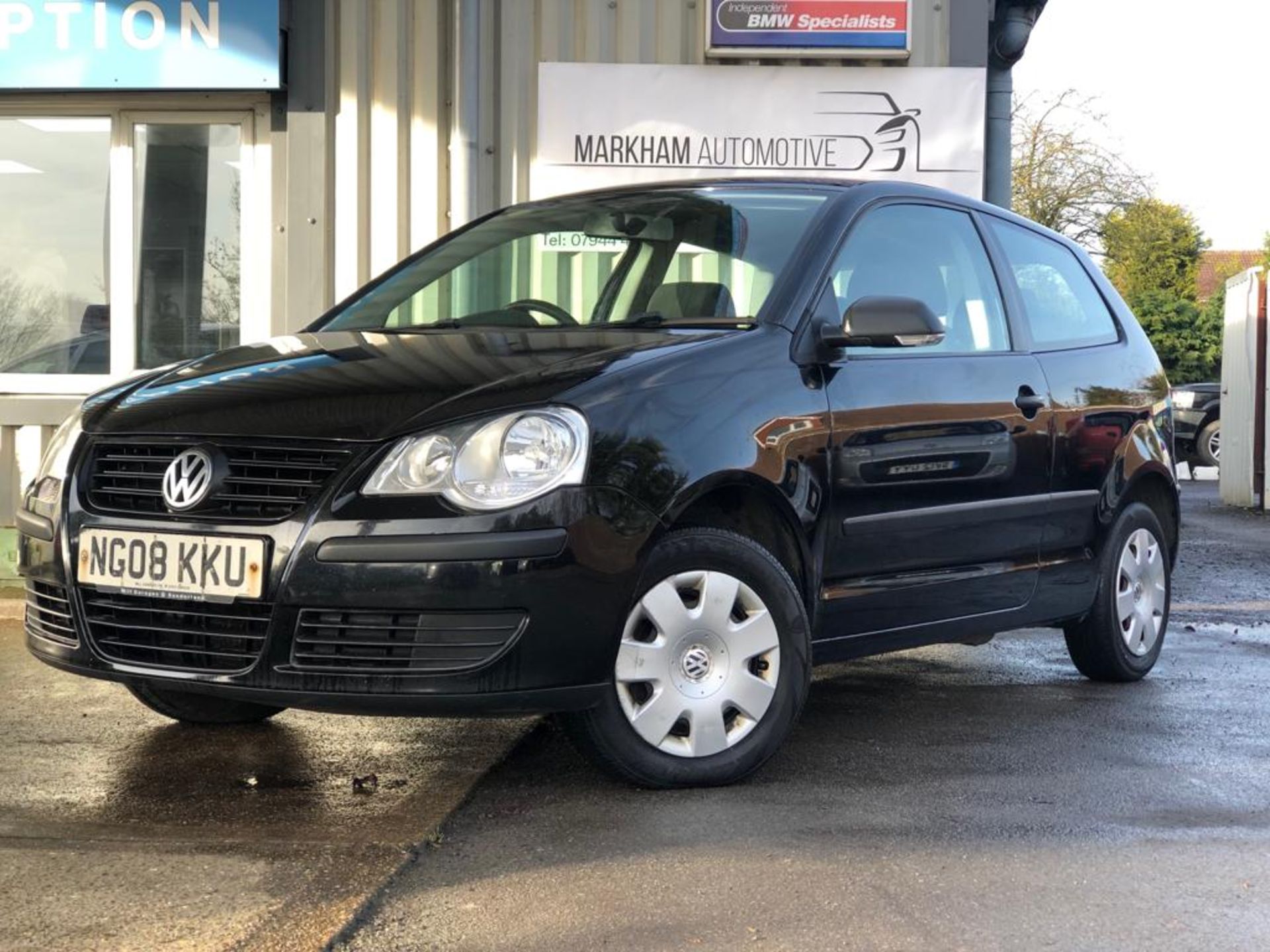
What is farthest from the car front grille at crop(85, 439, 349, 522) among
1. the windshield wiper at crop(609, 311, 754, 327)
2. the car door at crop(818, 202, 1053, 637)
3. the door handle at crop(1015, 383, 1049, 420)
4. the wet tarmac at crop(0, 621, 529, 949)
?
the door handle at crop(1015, 383, 1049, 420)

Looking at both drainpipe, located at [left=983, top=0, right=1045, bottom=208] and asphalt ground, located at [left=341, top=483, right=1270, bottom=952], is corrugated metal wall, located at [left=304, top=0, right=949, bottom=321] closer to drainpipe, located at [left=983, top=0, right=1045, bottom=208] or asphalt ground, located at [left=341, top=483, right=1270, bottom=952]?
drainpipe, located at [left=983, top=0, right=1045, bottom=208]

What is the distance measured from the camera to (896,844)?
377 cm

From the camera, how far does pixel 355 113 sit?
→ 867cm

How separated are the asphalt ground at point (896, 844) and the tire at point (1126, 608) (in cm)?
28

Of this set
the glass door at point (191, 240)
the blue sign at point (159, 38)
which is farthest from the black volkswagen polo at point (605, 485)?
the glass door at point (191, 240)

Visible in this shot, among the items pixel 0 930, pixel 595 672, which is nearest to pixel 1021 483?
pixel 595 672

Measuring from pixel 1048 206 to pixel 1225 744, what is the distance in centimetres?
3526

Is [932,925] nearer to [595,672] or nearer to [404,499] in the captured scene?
[595,672]

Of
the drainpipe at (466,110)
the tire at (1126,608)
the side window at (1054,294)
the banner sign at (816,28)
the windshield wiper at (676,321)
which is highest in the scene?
the banner sign at (816,28)

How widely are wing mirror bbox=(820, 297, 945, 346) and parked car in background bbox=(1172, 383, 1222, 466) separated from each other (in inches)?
653

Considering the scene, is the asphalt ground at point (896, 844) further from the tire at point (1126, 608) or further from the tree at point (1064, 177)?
the tree at point (1064, 177)

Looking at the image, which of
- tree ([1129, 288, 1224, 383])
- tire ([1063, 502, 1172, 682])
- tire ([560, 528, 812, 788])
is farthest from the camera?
tree ([1129, 288, 1224, 383])

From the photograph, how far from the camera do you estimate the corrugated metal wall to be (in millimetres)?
8680

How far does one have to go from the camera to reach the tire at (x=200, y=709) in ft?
16.0
